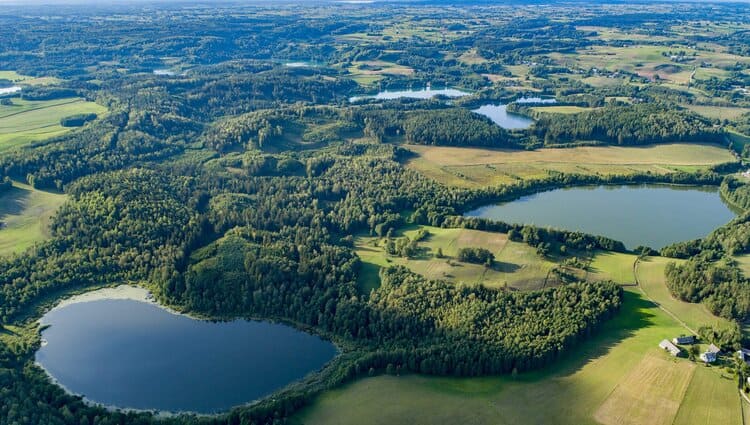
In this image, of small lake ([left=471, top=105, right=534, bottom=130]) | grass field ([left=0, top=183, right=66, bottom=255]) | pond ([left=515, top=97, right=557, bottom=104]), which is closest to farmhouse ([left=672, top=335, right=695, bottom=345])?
grass field ([left=0, top=183, right=66, bottom=255])

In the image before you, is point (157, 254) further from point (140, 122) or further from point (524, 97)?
point (524, 97)

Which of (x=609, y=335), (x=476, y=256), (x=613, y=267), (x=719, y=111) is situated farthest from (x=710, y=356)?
(x=719, y=111)

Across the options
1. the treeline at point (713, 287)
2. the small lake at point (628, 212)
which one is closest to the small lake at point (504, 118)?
the small lake at point (628, 212)

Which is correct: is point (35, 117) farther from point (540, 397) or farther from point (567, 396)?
point (567, 396)

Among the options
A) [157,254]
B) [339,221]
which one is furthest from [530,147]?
[157,254]

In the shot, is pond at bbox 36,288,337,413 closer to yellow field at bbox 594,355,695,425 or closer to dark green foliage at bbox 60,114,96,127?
yellow field at bbox 594,355,695,425

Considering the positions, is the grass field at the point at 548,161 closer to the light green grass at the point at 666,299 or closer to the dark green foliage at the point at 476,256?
the dark green foliage at the point at 476,256
